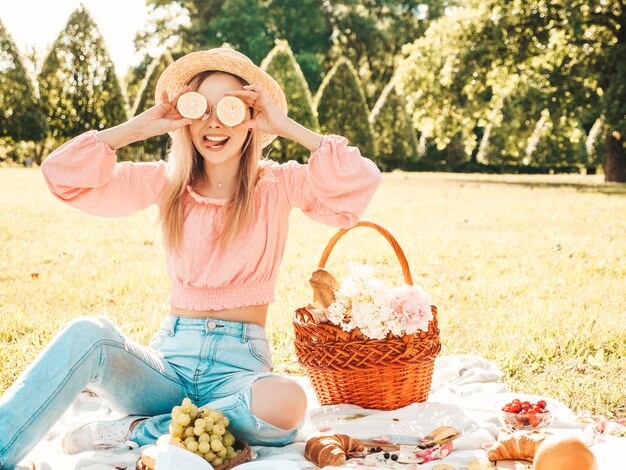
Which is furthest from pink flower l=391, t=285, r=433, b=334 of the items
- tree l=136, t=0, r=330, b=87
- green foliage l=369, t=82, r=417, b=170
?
tree l=136, t=0, r=330, b=87

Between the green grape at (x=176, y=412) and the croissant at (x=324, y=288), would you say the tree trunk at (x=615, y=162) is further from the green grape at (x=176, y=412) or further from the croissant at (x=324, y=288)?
the green grape at (x=176, y=412)

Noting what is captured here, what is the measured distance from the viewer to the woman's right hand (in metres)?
3.05

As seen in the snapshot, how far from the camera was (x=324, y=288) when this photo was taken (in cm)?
321

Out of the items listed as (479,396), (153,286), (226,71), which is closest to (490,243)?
(153,286)

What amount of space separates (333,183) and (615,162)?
18.5 meters

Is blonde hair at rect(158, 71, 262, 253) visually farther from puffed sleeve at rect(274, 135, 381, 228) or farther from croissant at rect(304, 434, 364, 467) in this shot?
croissant at rect(304, 434, 364, 467)

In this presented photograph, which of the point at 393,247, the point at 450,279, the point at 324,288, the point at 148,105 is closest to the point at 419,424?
the point at 324,288

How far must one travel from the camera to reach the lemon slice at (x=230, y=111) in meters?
2.96

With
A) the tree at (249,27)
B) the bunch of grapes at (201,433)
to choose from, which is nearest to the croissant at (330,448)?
the bunch of grapes at (201,433)

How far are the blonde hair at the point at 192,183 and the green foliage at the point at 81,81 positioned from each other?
57.4 ft

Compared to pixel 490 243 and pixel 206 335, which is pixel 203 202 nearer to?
pixel 206 335

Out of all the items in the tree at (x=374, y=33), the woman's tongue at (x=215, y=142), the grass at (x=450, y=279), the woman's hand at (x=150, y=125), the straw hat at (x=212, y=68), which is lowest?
the grass at (x=450, y=279)

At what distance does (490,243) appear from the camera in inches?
312

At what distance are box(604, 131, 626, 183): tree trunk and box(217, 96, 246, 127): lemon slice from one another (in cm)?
1830
